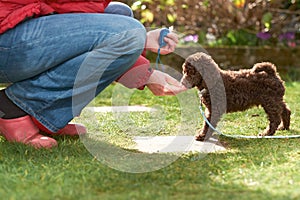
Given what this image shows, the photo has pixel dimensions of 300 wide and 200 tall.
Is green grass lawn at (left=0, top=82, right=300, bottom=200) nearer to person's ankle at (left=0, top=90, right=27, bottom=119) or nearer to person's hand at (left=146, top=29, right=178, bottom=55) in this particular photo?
person's ankle at (left=0, top=90, right=27, bottom=119)

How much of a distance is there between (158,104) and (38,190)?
7.51 feet

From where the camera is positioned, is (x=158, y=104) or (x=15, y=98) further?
(x=158, y=104)

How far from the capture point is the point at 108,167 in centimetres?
A: 236

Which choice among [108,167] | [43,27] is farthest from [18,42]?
[108,167]

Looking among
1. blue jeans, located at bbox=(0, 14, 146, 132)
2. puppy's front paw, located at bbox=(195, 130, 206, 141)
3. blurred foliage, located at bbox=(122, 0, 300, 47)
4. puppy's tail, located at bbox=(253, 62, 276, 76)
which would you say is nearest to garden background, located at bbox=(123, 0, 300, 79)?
→ blurred foliage, located at bbox=(122, 0, 300, 47)

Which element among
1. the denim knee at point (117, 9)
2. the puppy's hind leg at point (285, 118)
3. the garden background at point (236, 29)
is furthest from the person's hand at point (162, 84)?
the garden background at point (236, 29)

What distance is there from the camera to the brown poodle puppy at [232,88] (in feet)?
10.3

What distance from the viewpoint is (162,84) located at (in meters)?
2.85

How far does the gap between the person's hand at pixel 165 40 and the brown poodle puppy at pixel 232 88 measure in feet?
1.21

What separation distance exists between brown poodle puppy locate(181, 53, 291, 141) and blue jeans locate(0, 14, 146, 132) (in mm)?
514

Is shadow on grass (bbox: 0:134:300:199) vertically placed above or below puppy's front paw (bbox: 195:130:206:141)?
above

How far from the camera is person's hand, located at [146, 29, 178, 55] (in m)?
2.79

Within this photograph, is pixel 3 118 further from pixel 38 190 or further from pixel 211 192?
pixel 211 192

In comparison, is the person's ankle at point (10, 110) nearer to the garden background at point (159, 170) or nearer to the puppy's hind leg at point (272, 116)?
the garden background at point (159, 170)
